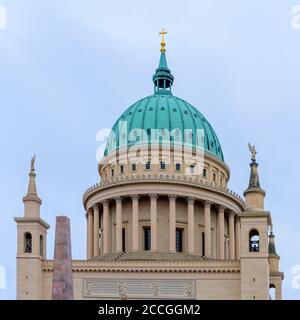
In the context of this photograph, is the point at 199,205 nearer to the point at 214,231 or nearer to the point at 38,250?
the point at 214,231

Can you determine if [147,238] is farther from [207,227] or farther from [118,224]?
[207,227]

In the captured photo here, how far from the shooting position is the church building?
87.4 meters

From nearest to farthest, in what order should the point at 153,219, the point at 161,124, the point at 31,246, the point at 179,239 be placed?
the point at 31,246 → the point at 153,219 → the point at 179,239 → the point at 161,124

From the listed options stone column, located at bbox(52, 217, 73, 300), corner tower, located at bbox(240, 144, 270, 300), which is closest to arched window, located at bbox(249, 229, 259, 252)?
corner tower, located at bbox(240, 144, 270, 300)

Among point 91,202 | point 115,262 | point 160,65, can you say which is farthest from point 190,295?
point 160,65

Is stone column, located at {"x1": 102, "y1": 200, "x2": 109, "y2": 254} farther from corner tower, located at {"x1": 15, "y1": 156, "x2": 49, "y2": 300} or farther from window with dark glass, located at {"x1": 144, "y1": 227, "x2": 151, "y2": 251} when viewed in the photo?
corner tower, located at {"x1": 15, "y1": 156, "x2": 49, "y2": 300}

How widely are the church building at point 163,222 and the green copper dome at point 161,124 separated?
0.11 metres

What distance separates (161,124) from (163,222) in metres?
11.7

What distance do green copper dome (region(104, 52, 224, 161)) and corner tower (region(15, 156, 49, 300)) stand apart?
15972 millimetres

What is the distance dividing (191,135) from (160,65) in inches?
495

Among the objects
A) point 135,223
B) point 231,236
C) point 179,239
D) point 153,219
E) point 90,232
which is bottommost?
point 179,239

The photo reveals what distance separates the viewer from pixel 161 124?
10638cm

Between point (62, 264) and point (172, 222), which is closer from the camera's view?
point (62, 264)

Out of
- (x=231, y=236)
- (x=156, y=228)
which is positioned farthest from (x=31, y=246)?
(x=231, y=236)
